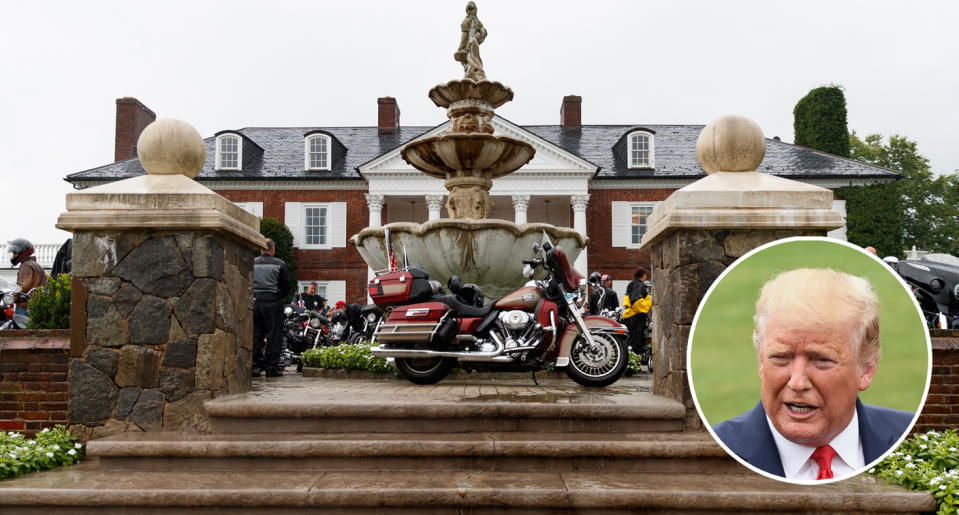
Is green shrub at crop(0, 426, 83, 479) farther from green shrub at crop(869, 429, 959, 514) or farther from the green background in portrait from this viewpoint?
green shrub at crop(869, 429, 959, 514)

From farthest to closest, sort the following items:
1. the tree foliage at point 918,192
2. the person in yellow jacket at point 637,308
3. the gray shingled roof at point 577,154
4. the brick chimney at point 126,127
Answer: the tree foliage at point 918,192
the brick chimney at point 126,127
the gray shingled roof at point 577,154
the person in yellow jacket at point 637,308

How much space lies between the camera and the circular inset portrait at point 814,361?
3.92ft

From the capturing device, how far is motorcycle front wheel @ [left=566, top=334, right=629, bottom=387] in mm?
5727

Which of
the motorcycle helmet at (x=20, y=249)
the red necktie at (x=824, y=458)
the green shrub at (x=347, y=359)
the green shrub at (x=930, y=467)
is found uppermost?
the motorcycle helmet at (x=20, y=249)

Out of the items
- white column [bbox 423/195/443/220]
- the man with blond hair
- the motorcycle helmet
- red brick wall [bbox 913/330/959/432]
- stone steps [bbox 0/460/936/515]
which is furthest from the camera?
white column [bbox 423/195/443/220]

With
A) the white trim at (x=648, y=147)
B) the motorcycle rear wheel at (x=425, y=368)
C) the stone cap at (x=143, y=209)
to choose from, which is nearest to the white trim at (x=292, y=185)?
the white trim at (x=648, y=147)

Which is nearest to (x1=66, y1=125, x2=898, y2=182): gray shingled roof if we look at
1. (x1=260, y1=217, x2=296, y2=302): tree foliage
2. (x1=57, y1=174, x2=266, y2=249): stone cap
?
(x1=260, y1=217, x2=296, y2=302): tree foliage

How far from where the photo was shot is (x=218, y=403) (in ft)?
14.4

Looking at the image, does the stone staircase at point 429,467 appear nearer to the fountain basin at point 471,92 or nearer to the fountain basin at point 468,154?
the fountain basin at point 468,154

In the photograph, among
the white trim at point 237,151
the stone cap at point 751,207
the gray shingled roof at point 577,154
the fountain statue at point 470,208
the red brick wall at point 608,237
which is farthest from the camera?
the white trim at point 237,151

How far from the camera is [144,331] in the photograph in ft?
14.9

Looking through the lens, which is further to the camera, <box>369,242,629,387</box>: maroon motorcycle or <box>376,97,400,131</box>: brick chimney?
<box>376,97,400,131</box>: brick chimney

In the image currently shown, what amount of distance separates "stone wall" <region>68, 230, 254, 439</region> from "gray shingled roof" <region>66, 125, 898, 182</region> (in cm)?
3038

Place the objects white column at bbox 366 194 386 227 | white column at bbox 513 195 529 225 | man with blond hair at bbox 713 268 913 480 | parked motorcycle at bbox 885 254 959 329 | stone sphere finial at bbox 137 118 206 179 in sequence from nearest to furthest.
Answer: man with blond hair at bbox 713 268 913 480
stone sphere finial at bbox 137 118 206 179
parked motorcycle at bbox 885 254 959 329
white column at bbox 513 195 529 225
white column at bbox 366 194 386 227
